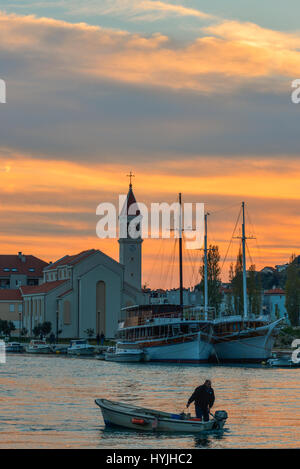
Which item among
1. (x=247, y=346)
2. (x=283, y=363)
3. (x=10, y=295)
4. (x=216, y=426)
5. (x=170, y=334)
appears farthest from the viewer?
(x=10, y=295)

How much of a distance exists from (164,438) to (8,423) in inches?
364

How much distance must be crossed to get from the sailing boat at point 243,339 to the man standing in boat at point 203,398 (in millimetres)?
61129

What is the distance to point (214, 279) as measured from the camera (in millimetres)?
159125

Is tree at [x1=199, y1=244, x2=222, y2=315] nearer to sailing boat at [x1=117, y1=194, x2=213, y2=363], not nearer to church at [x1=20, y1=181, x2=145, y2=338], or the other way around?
church at [x1=20, y1=181, x2=145, y2=338]

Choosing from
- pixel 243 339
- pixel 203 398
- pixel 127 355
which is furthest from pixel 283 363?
pixel 203 398

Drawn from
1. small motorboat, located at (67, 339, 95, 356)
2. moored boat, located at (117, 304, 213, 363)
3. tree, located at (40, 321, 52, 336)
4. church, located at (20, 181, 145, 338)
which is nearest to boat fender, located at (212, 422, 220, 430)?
moored boat, located at (117, 304, 213, 363)

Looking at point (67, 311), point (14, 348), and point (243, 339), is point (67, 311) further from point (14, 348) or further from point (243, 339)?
point (243, 339)

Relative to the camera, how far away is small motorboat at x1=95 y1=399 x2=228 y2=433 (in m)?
40.8

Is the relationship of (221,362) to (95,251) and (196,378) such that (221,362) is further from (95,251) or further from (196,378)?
(95,251)

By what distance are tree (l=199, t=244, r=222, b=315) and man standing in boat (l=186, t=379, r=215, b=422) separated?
112 metres

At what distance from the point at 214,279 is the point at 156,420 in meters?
119

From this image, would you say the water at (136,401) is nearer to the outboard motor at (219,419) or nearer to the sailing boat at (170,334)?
the outboard motor at (219,419)

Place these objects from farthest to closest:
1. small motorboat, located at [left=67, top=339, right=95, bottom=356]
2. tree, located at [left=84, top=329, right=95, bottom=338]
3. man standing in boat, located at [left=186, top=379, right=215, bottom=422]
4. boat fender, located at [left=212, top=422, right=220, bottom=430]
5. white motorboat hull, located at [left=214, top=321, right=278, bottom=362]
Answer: tree, located at [left=84, top=329, right=95, bottom=338], small motorboat, located at [left=67, top=339, right=95, bottom=356], white motorboat hull, located at [left=214, top=321, right=278, bottom=362], boat fender, located at [left=212, top=422, right=220, bottom=430], man standing in boat, located at [left=186, top=379, right=215, bottom=422]

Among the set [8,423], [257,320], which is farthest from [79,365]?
[8,423]
